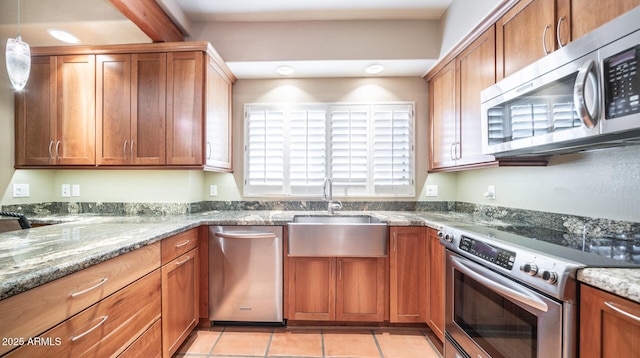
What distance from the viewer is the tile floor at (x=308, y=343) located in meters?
1.84

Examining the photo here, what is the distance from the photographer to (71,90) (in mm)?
2115

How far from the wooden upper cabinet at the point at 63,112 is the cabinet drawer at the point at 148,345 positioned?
5.00ft

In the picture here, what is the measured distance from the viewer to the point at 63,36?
2141mm

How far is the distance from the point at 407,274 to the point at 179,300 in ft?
5.66

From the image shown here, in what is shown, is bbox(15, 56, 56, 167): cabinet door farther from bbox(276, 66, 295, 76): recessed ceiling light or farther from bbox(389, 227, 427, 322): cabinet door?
bbox(389, 227, 427, 322): cabinet door

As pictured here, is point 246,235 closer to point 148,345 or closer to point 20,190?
point 148,345

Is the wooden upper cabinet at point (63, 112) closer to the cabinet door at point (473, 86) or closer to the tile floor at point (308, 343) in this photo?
the tile floor at point (308, 343)

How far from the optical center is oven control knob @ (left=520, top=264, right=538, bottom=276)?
0.97m

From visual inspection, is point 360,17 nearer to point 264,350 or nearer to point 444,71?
Result: point 444,71

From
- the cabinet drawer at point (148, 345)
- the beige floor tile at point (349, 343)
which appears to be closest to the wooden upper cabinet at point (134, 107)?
the cabinet drawer at point (148, 345)

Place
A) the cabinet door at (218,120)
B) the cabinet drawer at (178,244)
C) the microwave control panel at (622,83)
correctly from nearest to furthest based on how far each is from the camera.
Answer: the microwave control panel at (622,83), the cabinet drawer at (178,244), the cabinet door at (218,120)

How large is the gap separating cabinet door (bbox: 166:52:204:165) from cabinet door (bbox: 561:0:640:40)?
2.36 meters

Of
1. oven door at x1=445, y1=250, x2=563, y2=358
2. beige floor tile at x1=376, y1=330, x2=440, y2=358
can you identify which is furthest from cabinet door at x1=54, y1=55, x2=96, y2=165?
oven door at x1=445, y1=250, x2=563, y2=358

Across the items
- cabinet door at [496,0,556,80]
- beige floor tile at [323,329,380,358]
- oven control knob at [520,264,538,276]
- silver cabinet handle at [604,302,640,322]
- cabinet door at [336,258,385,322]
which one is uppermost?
cabinet door at [496,0,556,80]
